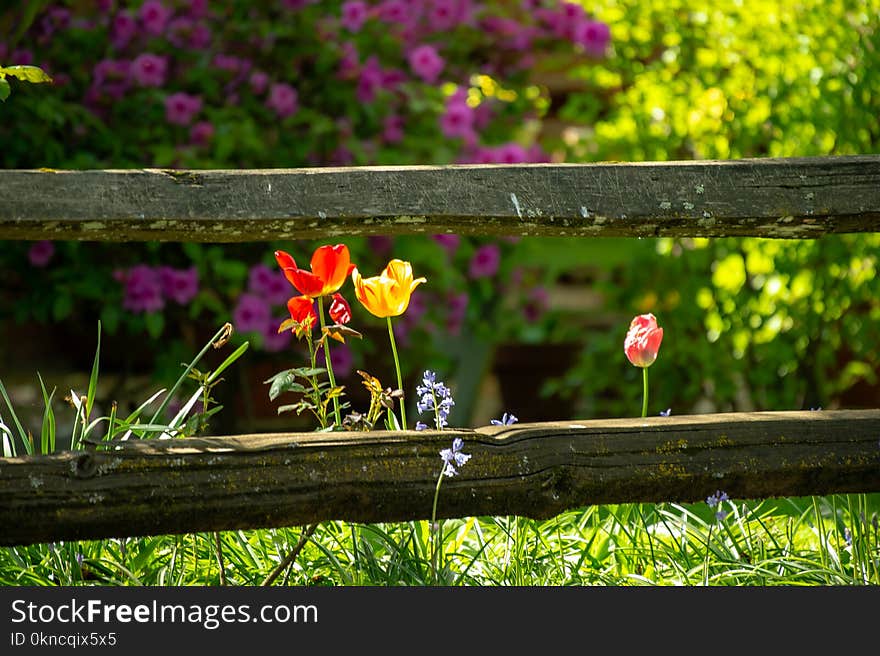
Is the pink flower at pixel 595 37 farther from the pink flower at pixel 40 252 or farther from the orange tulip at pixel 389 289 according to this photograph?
the orange tulip at pixel 389 289

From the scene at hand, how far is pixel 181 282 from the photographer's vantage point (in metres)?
3.97

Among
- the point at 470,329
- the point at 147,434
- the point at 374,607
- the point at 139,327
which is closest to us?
the point at 374,607

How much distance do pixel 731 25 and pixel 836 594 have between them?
310cm

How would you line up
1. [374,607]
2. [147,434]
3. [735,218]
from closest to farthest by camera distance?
1. [374,607]
2. [735,218]
3. [147,434]

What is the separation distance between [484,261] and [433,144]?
1.68 feet

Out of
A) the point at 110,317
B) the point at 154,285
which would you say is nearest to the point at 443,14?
the point at 154,285

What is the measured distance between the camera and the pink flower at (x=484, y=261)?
461 centimetres

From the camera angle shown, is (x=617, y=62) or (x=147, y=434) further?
(x=617, y=62)

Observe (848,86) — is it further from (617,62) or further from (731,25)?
(617,62)

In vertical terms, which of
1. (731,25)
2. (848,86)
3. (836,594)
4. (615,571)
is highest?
(731,25)

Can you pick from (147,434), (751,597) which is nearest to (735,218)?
(751,597)

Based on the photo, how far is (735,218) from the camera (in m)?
1.84

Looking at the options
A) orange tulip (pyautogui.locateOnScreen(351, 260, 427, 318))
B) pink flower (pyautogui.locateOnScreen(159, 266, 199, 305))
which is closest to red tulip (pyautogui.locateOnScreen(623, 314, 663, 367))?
orange tulip (pyautogui.locateOnScreen(351, 260, 427, 318))

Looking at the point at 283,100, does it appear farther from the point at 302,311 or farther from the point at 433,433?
the point at 433,433
